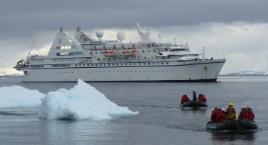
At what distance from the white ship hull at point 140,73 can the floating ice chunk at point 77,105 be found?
77520 millimetres

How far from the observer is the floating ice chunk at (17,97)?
66.8m

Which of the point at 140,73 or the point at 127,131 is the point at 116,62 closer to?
the point at 140,73

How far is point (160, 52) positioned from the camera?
134500mm

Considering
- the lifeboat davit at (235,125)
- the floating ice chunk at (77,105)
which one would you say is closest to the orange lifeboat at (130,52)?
the floating ice chunk at (77,105)

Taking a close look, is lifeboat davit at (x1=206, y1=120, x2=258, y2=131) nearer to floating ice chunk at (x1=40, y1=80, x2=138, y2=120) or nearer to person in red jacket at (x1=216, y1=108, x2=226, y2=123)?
person in red jacket at (x1=216, y1=108, x2=226, y2=123)

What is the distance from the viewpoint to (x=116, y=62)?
13850cm

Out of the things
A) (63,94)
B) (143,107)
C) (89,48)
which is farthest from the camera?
(89,48)

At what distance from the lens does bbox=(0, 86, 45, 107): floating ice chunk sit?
66812mm

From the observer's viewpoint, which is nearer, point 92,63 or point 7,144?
point 7,144

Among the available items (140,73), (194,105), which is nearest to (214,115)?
(194,105)

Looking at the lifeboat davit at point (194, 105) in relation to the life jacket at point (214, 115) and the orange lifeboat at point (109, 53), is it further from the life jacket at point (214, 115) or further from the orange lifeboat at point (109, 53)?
the orange lifeboat at point (109, 53)

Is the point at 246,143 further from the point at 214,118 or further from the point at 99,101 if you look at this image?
the point at 99,101

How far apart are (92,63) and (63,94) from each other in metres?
90.3

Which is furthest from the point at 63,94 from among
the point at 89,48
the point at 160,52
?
the point at 89,48
